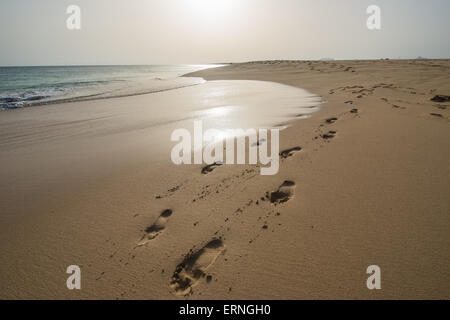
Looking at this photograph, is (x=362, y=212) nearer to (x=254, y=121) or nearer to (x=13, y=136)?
(x=254, y=121)

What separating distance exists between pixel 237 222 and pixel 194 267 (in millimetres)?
567

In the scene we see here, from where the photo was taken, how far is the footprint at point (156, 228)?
1916 millimetres

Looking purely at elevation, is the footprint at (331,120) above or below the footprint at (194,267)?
above

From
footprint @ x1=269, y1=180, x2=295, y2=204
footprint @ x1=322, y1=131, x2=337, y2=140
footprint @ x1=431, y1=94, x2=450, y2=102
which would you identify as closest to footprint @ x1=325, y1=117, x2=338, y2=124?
footprint @ x1=322, y1=131, x2=337, y2=140

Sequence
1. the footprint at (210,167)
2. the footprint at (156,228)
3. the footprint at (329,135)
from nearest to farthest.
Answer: the footprint at (156,228), the footprint at (210,167), the footprint at (329,135)

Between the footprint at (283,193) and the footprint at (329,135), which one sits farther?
the footprint at (329,135)

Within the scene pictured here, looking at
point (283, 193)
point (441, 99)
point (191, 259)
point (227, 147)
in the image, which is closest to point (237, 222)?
point (191, 259)

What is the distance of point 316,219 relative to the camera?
1.99m

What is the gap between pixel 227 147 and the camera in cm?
379

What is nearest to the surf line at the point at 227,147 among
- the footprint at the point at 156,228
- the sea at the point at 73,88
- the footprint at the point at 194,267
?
the footprint at the point at 156,228

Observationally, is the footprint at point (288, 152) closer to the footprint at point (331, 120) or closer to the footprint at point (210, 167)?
the footprint at point (210, 167)

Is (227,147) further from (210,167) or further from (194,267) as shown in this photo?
(194,267)

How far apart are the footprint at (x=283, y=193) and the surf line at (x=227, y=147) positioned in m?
0.34

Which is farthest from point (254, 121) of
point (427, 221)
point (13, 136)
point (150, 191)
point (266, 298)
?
point (13, 136)
